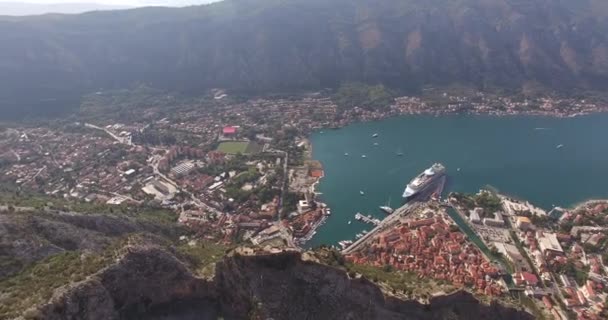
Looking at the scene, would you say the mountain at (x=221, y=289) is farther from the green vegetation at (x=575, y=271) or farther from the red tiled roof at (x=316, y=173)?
the red tiled roof at (x=316, y=173)

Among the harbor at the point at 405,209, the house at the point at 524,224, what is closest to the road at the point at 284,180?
the harbor at the point at 405,209

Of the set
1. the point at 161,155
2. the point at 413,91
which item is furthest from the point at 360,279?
the point at 413,91

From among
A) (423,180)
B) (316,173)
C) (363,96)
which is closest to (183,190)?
(316,173)

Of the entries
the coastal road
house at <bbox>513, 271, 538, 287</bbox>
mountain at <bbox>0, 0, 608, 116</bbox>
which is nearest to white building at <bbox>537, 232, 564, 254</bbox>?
house at <bbox>513, 271, 538, 287</bbox>

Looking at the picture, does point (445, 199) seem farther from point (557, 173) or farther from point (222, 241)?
point (222, 241)

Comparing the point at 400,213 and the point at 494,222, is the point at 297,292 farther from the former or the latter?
the point at 494,222

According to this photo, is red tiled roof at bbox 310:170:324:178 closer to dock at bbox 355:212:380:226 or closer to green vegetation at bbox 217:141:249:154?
dock at bbox 355:212:380:226
